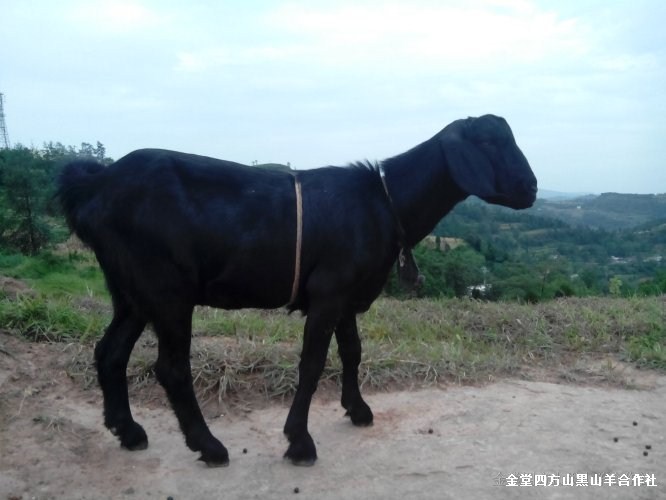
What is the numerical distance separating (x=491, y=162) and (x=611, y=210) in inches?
1679

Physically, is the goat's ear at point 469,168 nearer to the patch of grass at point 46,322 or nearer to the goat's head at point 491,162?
the goat's head at point 491,162

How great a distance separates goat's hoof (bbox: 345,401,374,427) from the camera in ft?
13.8

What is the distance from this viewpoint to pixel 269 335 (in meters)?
5.71

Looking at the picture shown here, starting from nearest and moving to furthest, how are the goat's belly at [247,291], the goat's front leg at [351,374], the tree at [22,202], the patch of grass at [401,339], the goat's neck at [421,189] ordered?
1. the goat's belly at [247,291]
2. the goat's neck at [421,189]
3. the goat's front leg at [351,374]
4. the patch of grass at [401,339]
5. the tree at [22,202]

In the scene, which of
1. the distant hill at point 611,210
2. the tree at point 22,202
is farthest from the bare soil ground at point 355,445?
the distant hill at point 611,210

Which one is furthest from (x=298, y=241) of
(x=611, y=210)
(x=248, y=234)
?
(x=611, y=210)

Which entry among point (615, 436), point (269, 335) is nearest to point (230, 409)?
point (269, 335)

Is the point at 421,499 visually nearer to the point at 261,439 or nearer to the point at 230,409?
the point at 261,439

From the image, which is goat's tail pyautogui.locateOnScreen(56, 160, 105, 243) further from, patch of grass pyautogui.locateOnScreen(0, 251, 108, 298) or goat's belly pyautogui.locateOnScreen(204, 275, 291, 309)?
patch of grass pyautogui.locateOnScreen(0, 251, 108, 298)

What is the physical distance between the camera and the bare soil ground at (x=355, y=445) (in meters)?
3.39

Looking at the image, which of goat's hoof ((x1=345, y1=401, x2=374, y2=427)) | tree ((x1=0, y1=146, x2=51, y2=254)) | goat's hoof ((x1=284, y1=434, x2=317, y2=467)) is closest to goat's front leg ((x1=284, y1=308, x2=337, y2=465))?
goat's hoof ((x1=284, y1=434, x2=317, y2=467))

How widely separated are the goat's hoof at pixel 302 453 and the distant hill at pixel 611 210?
35.3 m

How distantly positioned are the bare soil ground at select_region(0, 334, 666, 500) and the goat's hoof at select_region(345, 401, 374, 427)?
60 mm

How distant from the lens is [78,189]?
366 cm
